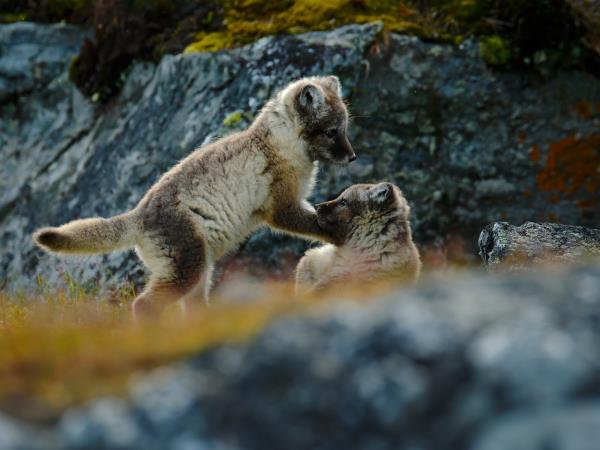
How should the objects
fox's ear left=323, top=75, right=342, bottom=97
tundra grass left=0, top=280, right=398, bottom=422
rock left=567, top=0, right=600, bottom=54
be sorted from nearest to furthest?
tundra grass left=0, top=280, right=398, bottom=422
fox's ear left=323, top=75, right=342, bottom=97
rock left=567, top=0, right=600, bottom=54

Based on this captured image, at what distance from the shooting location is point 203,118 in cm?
1316

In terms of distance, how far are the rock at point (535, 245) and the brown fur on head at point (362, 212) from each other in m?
1.06

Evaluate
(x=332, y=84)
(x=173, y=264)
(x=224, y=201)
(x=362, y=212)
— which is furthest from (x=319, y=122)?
(x=173, y=264)

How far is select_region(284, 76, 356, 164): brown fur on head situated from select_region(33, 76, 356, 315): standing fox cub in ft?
0.04

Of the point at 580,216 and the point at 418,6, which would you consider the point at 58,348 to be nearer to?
the point at 580,216

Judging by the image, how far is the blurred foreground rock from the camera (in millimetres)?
3260

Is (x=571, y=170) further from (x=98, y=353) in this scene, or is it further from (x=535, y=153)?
(x=98, y=353)

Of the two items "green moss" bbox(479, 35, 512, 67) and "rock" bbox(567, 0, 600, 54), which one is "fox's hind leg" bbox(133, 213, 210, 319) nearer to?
"green moss" bbox(479, 35, 512, 67)

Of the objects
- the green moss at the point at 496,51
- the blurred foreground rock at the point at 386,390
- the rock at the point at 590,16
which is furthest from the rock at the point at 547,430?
the green moss at the point at 496,51

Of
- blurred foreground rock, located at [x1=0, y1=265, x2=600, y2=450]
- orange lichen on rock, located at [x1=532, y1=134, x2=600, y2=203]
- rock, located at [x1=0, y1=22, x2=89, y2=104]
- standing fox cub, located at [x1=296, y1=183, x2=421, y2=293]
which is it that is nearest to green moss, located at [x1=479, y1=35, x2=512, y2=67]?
orange lichen on rock, located at [x1=532, y1=134, x2=600, y2=203]

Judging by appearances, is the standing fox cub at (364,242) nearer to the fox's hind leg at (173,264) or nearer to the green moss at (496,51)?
the fox's hind leg at (173,264)

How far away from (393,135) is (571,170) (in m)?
2.58

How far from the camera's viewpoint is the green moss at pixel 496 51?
13539 mm

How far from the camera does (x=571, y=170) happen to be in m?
13.0
